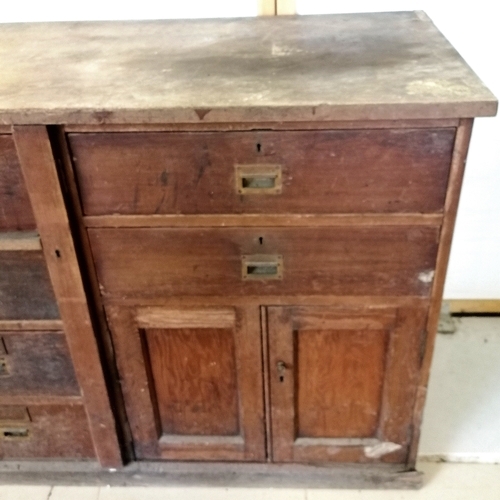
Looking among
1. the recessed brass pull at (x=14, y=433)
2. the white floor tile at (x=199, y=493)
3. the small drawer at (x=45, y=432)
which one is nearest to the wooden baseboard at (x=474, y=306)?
the white floor tile at (x=199, y=493)

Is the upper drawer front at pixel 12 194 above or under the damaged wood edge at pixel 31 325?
above

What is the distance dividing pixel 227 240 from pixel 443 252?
0.38 meters

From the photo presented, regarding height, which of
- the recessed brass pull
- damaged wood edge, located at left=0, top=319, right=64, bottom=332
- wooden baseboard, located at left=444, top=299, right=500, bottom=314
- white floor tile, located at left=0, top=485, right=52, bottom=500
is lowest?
white floor tile, located at left=0, top=485, right=52, bottom=500

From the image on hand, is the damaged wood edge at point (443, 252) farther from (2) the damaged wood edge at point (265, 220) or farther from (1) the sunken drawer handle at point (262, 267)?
(1) the sunken drawer handle at point (262, 267)

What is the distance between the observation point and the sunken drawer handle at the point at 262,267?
1.09m

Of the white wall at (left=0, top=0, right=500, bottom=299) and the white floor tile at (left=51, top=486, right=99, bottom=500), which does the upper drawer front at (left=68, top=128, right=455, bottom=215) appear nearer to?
the white wall at (left=0, top=0, right=500, bottom=299)

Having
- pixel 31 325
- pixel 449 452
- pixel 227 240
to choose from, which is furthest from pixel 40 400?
pixel 449 452

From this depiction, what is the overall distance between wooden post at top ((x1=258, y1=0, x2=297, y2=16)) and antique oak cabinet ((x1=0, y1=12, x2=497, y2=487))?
5 cm

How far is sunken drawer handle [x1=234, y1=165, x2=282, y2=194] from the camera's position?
100 centimetres

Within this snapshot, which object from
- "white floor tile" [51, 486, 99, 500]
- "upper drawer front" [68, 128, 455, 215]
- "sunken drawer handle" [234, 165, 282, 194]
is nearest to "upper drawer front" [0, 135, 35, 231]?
"upper drawer front" [68, 128, 455, 215]

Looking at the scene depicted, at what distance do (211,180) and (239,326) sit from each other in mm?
319

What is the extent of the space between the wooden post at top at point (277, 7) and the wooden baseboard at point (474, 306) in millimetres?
974

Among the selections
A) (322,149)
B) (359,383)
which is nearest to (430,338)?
(359,383)

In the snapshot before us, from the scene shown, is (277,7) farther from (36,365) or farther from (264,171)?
(36,365)
